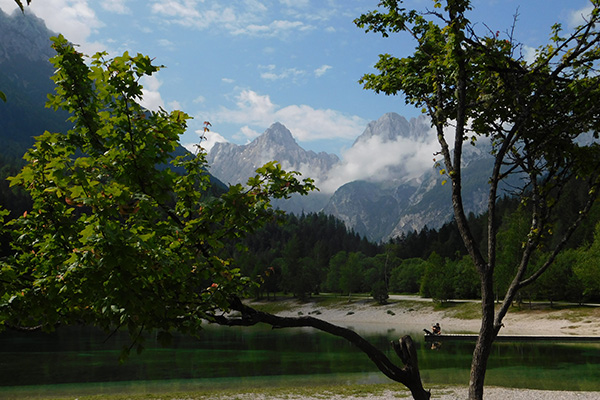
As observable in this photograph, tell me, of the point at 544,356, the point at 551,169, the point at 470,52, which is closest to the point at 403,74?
the point at 470,52

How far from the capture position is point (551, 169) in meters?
8.98

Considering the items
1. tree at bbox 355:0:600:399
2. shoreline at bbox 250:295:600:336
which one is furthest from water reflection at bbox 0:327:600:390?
tree at bbox 355:0:600:399

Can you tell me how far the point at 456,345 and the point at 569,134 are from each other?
39368 millimetres

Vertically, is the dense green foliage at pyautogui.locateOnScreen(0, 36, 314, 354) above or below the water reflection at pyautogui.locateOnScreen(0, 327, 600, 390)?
above

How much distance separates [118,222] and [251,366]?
106ft

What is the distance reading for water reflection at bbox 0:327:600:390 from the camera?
28.9m

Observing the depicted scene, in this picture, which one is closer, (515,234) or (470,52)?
(470,52)

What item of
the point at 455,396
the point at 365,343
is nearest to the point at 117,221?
the point at 365,343

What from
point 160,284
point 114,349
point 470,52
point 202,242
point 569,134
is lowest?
point 114,349

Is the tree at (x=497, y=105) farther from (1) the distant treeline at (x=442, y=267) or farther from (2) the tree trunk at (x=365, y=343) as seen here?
(1) the distant treeline at (x=442, y=267)

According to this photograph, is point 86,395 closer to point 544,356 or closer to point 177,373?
point 177,373

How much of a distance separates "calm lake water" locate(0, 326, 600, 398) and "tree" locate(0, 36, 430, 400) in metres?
20.4

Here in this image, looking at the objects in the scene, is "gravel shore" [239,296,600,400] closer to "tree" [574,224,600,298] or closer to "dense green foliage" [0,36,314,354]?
"tree" [574,224,600,298]

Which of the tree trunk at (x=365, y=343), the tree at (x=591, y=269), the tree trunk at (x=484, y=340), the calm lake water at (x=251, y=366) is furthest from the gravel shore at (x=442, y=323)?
the tree trunk at (x=365, y=343)
